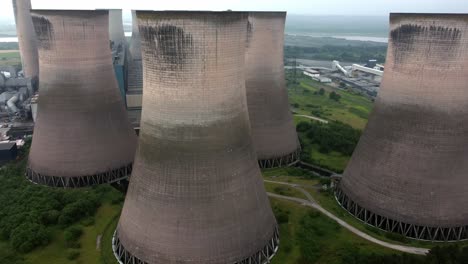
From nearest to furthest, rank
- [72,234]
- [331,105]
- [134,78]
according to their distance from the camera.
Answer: [72,234] → [134,78] → [331,105]

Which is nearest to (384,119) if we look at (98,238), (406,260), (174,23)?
(406,260)

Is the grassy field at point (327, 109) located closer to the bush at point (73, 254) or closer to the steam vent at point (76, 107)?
the steam vent at point (76, 107)

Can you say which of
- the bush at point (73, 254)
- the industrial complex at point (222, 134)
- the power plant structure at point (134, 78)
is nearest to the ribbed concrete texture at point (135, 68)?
the power plant structure at point (134, 78)

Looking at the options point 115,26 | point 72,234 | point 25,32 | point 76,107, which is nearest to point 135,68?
point 115,26

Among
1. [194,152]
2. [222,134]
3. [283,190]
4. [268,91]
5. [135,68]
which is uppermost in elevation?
[222,134]

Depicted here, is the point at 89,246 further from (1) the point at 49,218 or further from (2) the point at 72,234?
(1) the point at 49,218

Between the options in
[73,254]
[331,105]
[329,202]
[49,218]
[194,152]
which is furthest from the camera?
[331,105]

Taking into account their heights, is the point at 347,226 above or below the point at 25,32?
below

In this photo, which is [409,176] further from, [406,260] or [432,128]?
[406,260]
